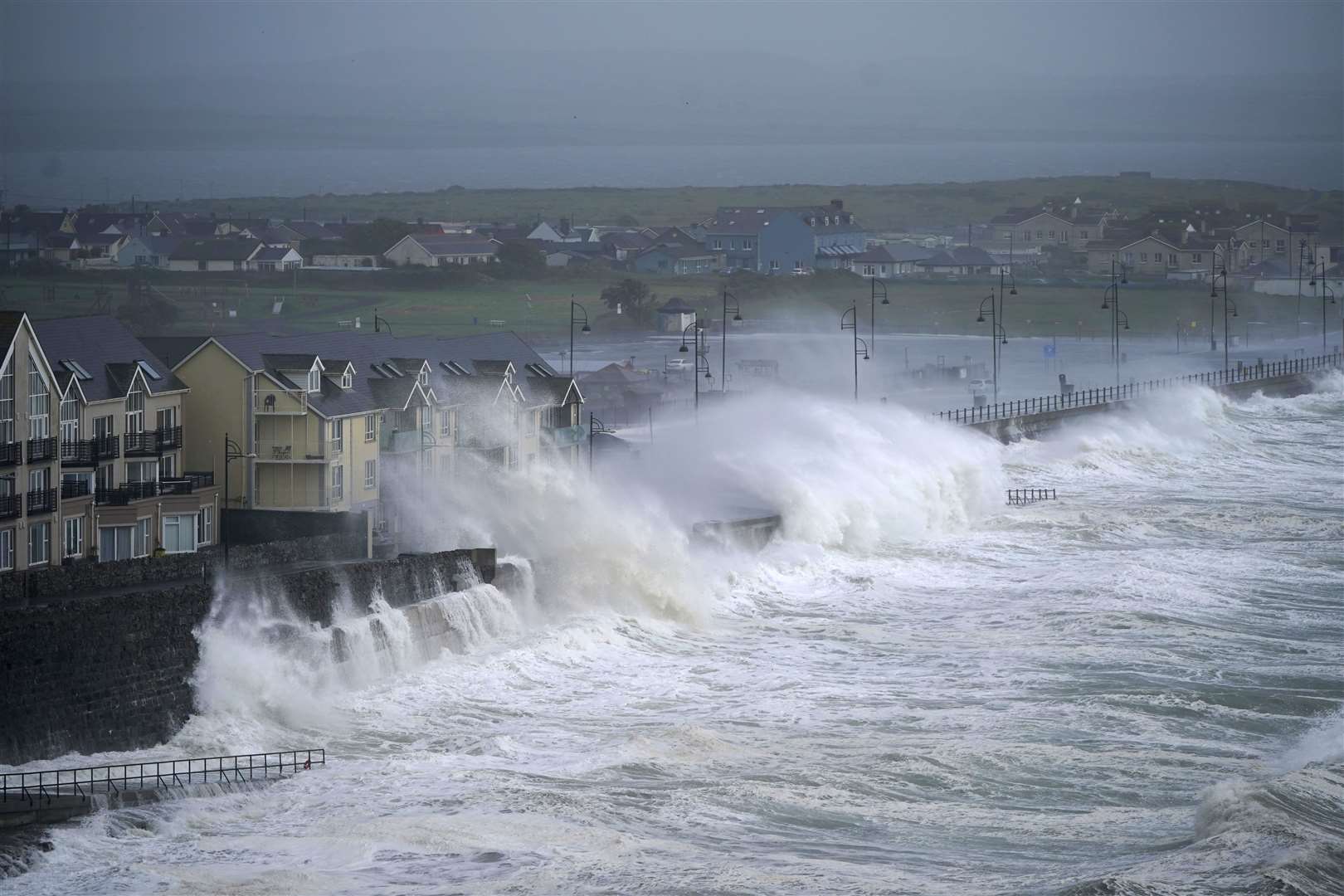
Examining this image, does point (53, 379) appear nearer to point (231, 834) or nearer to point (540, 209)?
point (231, 834)

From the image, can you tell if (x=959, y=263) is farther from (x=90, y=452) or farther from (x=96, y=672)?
(x=96, y=672)

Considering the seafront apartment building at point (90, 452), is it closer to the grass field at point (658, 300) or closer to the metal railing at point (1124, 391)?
the grass field at point (658, 300)

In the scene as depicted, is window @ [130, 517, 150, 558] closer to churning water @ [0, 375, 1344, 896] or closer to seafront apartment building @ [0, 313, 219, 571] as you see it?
seafront apartment building @ [0, 313, 219, 571]

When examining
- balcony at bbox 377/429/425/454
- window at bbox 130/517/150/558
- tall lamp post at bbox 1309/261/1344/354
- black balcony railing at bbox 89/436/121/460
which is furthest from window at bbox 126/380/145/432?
tall lamp post at bbox 1309/261/1344/354

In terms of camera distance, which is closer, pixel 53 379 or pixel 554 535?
pixel 53 379

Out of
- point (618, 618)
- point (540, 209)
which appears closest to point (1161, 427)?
point (618, 618)

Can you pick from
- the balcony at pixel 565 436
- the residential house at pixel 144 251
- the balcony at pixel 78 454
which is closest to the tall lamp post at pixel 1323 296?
the residential house at pixel 144 251

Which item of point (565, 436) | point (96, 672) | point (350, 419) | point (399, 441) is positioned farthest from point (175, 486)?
point (565, 436)
